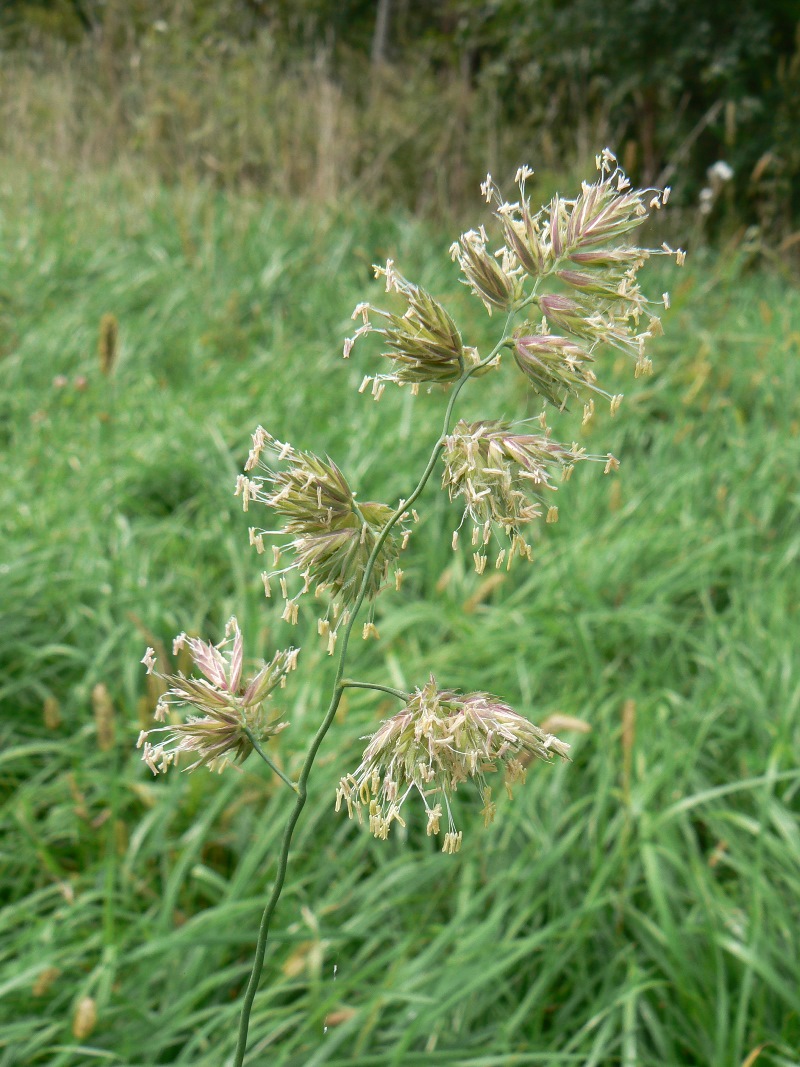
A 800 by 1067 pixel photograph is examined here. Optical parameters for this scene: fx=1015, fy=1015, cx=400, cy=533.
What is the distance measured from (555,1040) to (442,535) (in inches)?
57.3

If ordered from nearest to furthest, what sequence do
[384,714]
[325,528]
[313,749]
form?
[313,749] < [325,528] < [384,714]

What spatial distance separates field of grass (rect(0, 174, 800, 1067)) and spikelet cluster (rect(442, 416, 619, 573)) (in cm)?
108

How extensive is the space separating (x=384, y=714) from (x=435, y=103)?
5.52 m

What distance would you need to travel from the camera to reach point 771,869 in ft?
6.24

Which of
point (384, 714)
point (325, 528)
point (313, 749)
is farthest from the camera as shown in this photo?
point (384, 714)

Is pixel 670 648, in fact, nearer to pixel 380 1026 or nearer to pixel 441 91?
pixel 380 1026

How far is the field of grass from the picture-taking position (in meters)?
1.67

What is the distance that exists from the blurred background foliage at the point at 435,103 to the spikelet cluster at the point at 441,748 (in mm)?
4523

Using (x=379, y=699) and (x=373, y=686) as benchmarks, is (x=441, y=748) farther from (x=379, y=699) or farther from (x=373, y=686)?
(x=379, y=699)

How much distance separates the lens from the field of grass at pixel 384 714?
5.47ft

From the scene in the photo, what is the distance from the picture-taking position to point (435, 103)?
6.66m

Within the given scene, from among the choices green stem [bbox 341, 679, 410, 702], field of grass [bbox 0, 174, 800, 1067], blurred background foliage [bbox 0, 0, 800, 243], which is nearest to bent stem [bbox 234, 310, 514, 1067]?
green stem [bbox 341, 679, 410, 702]

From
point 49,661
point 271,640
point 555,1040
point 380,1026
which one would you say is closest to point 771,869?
point 555,1040

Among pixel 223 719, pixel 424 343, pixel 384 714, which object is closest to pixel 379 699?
pixel 384 714
